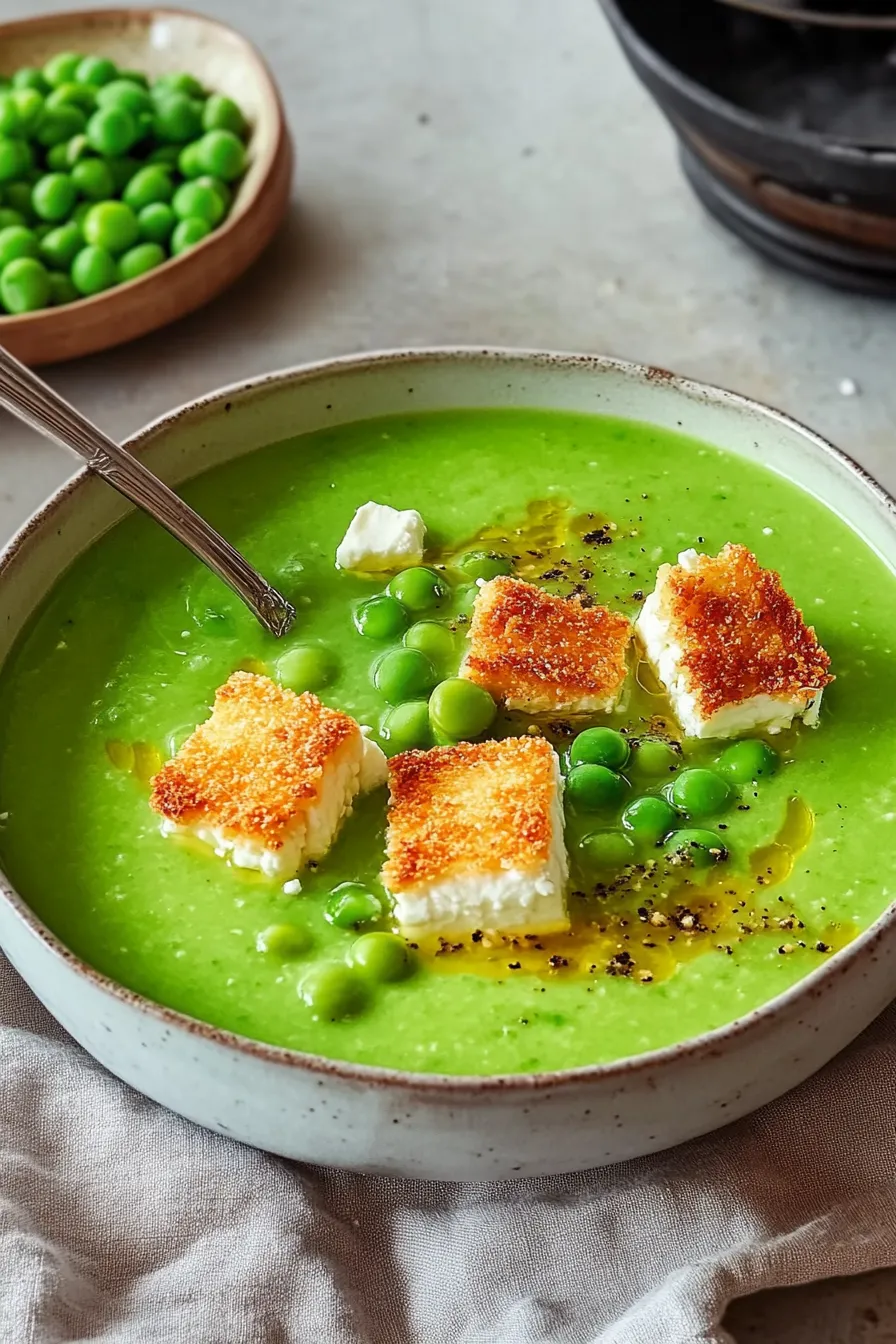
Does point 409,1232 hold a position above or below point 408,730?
below

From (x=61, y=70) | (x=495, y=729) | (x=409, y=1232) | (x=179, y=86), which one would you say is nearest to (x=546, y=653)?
(x=495, y=729)

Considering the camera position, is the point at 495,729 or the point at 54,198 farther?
the point at 54,198

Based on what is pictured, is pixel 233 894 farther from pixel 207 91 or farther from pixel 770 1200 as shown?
pixel 207 91

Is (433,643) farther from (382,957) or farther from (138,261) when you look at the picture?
(138,261)

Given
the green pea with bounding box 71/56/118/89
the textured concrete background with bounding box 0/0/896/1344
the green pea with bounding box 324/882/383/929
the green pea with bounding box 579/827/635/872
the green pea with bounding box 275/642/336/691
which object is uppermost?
the green pea with bounding box 71/56/118/89

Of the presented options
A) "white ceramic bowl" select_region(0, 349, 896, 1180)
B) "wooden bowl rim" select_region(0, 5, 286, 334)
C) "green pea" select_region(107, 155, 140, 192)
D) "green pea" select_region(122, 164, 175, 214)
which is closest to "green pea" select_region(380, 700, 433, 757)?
"white ceramic bowl" select_region(0, 349, 896, 1180)

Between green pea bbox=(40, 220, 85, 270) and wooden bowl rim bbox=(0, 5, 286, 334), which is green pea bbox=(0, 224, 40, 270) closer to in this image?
green pea bbox=(40, 220, 85, 270)
